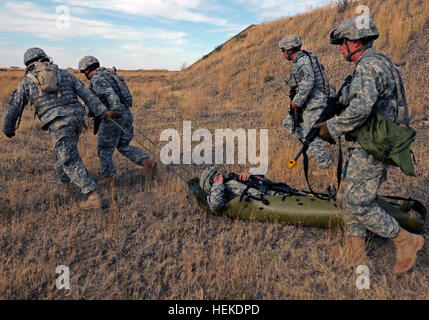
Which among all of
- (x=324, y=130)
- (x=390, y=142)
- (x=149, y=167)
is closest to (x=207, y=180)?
(x=149, y=167)

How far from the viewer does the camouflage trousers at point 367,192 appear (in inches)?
110

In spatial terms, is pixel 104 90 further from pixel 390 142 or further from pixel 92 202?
pixel 390 142

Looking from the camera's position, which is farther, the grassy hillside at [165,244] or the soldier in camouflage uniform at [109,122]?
the soldier in camouflage uniform at [109,122]

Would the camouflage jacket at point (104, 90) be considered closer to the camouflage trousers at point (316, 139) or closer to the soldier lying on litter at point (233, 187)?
the soldier lying on litter at point (233, 187)

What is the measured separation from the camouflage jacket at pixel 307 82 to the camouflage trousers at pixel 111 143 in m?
2.95

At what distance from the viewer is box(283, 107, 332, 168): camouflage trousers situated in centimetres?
498

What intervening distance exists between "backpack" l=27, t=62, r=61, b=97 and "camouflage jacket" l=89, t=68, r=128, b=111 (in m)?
0.84

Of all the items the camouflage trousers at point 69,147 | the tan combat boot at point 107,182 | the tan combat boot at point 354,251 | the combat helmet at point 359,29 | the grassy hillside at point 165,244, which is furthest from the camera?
the tan combat boot at point 107,182

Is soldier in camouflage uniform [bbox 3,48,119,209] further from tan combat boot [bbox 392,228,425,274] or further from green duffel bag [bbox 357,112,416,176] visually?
tan combat boot [bbox 392,228,425,274]

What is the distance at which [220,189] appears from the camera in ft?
12.7

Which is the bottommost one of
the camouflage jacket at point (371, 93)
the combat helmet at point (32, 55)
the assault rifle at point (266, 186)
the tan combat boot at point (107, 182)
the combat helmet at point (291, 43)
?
the tan combat boot at point (107, 182)

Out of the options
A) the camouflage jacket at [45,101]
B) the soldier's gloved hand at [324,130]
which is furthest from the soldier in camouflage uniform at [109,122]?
the soldier's gloved hand at [324,130]

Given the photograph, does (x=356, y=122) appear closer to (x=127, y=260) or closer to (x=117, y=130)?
(x=127, y=260)

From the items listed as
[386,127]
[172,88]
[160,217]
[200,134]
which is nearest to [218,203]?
[160,217]
